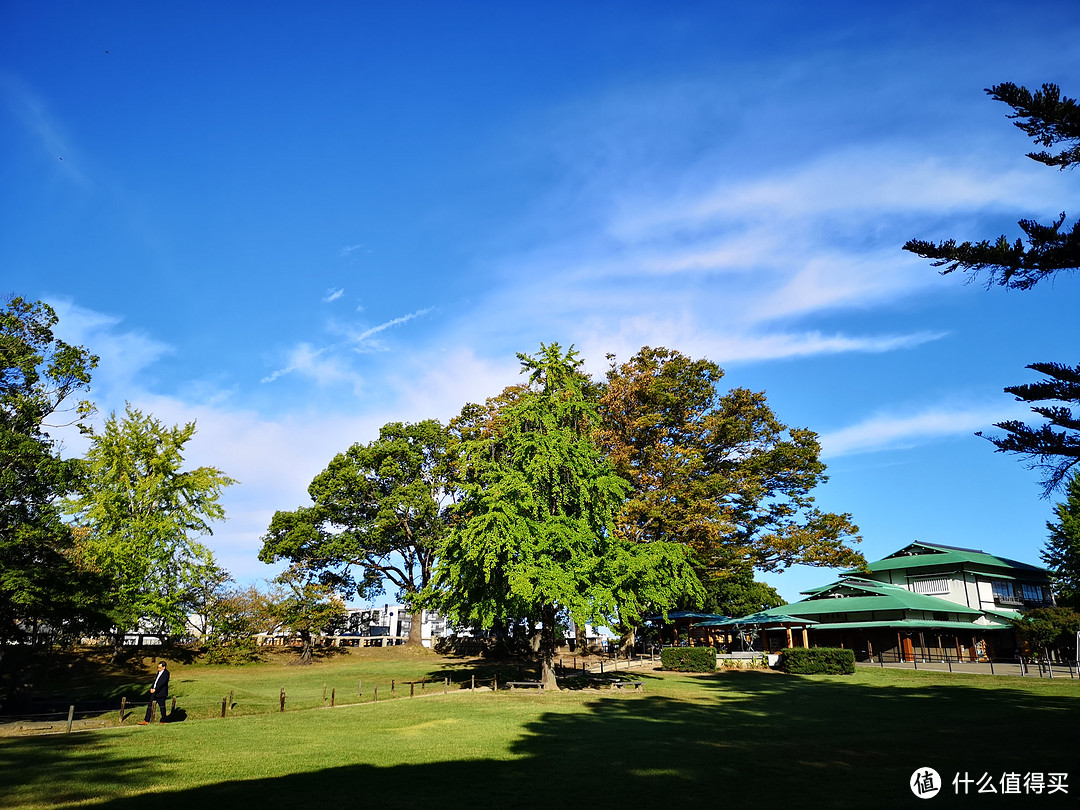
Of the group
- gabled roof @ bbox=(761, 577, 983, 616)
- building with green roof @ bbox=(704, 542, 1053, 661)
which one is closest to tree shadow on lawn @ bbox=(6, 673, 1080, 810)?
gabled roof @ bbox=(761, 577, 983, 616)

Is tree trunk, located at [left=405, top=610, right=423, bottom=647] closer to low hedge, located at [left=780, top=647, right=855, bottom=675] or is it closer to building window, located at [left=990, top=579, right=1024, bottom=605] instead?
low hedge, located at [left=780, top=647, right=855, bottom=675]

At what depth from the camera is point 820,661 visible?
3925cm

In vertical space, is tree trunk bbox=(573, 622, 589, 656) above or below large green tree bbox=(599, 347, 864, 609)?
below

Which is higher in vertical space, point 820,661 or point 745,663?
point 820,661

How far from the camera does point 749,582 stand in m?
62.8

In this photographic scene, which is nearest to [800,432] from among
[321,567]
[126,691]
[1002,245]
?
[1002,245]

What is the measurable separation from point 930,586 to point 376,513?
49.6m

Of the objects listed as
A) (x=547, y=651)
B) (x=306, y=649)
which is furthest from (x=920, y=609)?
(x=306, y=649)

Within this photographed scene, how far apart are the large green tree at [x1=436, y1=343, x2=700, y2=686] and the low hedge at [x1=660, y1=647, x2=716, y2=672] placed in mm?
10407

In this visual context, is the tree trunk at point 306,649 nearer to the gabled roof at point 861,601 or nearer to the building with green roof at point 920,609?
the building with green roof at point 920,609

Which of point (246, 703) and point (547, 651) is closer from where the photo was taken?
point (246, 703)

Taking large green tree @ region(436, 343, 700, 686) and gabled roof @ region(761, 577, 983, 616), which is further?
gabled roof @ region(761, 577, 983, 616)

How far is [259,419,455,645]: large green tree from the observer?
52906 mm

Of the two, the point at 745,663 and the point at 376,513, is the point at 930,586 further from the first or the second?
the point at 376,513
